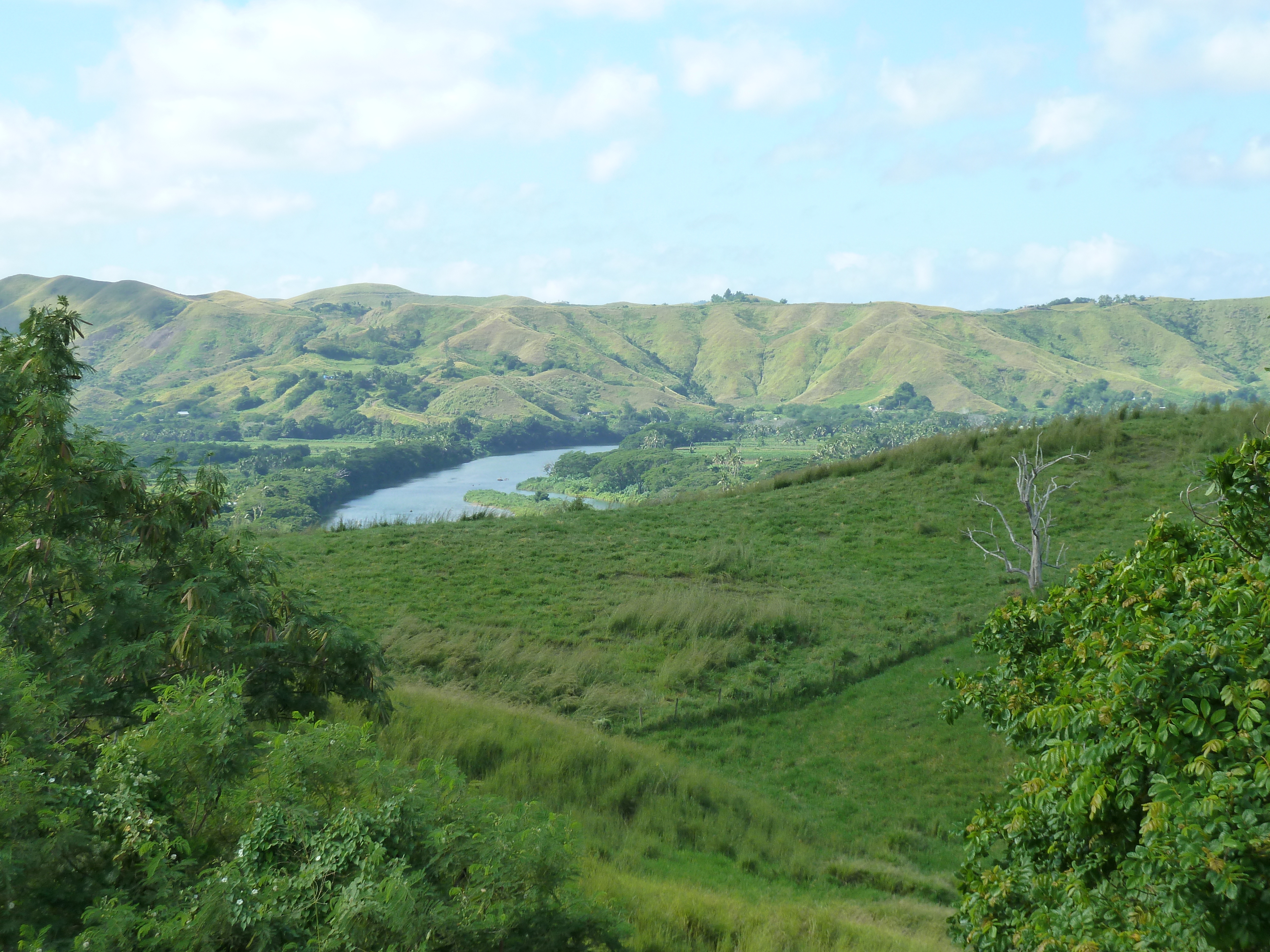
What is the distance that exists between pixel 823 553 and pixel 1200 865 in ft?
60.7

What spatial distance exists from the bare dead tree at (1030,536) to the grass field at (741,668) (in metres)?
0.75

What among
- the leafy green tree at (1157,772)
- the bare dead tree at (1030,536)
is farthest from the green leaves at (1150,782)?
the bare dead tree at (1030,536)

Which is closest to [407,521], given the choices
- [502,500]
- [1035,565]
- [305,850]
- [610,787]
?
[610,787]

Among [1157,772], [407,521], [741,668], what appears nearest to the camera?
[1157,772]

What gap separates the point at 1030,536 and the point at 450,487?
77.5m

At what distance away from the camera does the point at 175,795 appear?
422cm

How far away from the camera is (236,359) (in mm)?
193125

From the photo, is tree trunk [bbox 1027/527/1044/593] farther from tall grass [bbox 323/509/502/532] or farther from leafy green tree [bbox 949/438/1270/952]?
tall grass [bbox 323/509/502/532]

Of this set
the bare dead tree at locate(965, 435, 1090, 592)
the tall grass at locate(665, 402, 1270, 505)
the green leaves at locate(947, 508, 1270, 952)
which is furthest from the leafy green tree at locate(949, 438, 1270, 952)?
the tall grass at locate(665, 402, 1270, 505)

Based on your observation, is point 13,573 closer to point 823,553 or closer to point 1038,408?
point 823,553

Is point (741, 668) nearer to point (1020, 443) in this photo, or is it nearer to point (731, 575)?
point (731, 575)

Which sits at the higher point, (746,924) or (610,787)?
(746,924)

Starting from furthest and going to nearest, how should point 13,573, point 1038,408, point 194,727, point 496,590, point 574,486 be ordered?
1. point 1038,408
2. point 574,486
3. point 496,590
4. point 13,573
5. point 194,727

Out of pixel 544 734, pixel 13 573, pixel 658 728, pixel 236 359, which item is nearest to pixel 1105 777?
pixel 13 573
